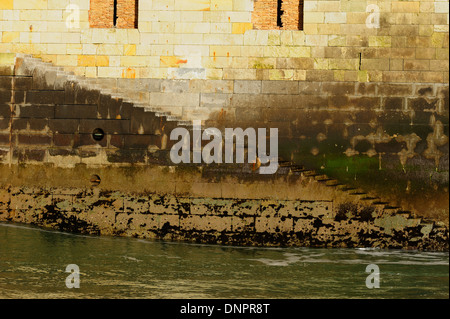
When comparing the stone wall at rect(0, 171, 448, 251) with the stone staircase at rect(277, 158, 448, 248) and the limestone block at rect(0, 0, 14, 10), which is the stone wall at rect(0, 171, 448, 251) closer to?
the stone staircase at rect(277, 158, 448, 248)

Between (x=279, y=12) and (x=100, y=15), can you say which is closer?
(x=279, y=12)

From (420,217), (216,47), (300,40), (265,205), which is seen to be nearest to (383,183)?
(420,217)

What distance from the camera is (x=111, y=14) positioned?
12.4 meters

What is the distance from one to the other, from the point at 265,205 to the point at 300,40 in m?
3.06

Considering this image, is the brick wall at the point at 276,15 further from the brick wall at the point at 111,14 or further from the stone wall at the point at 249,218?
the stone wall at the point at 249,218

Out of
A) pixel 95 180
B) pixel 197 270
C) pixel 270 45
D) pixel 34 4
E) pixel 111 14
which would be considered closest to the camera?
pixel 197 270

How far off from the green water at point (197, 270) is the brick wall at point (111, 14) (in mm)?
3961

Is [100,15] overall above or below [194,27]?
above

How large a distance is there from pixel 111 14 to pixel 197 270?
5.22m

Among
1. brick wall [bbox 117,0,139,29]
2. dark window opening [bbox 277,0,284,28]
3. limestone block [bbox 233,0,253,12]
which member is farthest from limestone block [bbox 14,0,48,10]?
dark window opening [bbox 277,0,284,28]

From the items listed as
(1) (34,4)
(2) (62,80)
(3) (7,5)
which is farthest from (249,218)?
(3) (7,5)

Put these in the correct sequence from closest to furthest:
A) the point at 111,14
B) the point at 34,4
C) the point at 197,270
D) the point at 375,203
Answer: the point at 197,270, the point at 375,203, the point at 34,4, the point at 111,14

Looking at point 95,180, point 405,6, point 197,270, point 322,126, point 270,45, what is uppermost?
point 405,6

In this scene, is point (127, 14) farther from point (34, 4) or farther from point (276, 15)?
point (276, 15)
